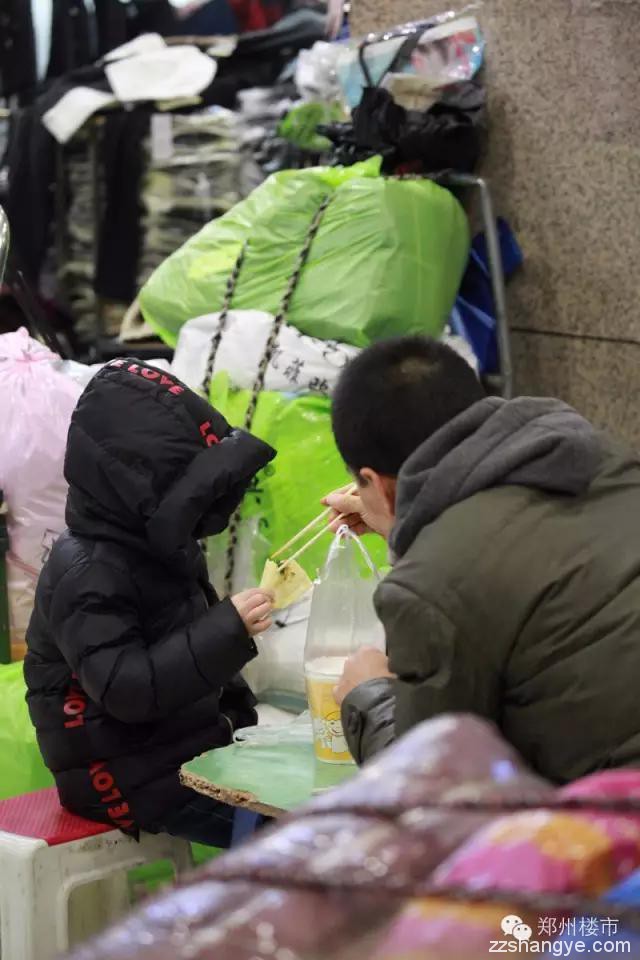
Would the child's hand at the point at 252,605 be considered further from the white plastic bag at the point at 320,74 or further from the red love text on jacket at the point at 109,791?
the white plastic bag at the point at 320,74

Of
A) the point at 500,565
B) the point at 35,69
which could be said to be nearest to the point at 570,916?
the point at 500,565

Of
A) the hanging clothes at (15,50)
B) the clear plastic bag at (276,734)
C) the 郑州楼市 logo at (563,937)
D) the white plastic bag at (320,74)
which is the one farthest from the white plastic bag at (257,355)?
the hanging clothes at (15,50)

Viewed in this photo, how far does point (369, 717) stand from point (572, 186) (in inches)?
95.5

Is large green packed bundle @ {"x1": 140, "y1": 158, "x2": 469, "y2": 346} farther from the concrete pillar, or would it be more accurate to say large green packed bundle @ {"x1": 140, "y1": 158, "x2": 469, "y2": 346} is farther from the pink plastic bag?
the pink plastic bag

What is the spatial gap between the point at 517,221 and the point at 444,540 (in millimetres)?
2637

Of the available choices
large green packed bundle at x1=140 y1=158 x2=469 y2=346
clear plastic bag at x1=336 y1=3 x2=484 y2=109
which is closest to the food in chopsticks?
large green packed bundle at x1=140 y1=158 x2=469 y2=346

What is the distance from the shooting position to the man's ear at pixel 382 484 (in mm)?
1922

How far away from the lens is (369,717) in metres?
1.90

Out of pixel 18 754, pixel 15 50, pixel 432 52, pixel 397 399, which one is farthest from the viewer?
pixel 15 50

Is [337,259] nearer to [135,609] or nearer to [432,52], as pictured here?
[432,52]

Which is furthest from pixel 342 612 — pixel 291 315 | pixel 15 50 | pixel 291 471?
pixel 15 50

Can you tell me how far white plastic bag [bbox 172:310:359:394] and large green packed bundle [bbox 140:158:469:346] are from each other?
56 millimetres

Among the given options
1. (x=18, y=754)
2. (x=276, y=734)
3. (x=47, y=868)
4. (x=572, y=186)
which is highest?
(x=572, y=186)

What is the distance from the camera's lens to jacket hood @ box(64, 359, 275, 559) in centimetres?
246
